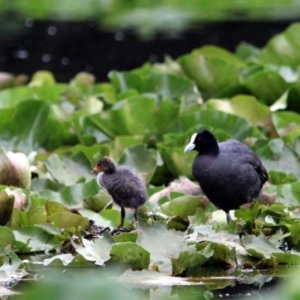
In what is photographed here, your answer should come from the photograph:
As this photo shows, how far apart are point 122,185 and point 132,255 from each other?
34.6 inches

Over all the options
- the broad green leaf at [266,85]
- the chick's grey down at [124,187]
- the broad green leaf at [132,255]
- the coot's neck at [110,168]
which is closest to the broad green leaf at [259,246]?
the broad green leaf at [132,255]

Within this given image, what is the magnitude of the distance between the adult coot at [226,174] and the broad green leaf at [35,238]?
917mm

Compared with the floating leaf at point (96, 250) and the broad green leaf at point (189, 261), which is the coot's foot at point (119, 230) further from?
the broad green leaf at point (189, 261)

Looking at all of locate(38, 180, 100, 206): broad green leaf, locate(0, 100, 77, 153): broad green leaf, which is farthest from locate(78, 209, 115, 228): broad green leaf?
locate(0, 100, 77, 153): broad green leaf

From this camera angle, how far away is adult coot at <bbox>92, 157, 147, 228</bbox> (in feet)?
Answer: 15.7

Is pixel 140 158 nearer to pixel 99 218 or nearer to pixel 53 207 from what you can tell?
pixel 99 218

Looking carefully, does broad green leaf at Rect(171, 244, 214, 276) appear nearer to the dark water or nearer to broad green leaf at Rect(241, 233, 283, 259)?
broad green leaf at Rect(241, 233, 283, 259)

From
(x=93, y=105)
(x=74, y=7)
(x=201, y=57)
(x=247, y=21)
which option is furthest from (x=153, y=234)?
(x=74, y=7)

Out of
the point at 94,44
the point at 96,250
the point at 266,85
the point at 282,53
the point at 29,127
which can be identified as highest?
the point at 96,250

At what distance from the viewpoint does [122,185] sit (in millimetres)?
4871

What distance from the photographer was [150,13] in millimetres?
17594

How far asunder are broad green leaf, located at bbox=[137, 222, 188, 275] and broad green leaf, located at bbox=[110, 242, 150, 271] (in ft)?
0.20

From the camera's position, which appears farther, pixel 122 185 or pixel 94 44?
pixel 94 44

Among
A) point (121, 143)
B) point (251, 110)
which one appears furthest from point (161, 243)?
point (251, 110)
